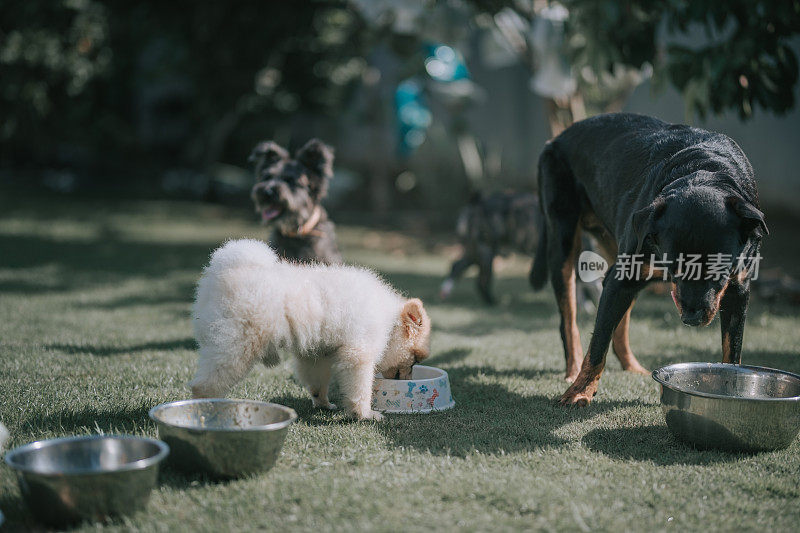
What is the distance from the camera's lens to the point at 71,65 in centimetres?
1636

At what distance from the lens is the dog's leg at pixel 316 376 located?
475 cm

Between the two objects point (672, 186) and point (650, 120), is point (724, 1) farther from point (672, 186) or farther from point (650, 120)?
point (672, 186)

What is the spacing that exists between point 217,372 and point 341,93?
16.7 metres

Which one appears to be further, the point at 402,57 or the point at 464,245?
the point at 402,57

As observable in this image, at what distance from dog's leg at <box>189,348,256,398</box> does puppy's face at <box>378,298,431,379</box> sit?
108cm

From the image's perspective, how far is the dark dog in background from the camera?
29.6ft

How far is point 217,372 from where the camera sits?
13.1ft

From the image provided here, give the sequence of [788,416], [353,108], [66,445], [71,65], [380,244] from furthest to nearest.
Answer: [353,108] < [71,65] < [380,244] < [788,416] < [66,445]

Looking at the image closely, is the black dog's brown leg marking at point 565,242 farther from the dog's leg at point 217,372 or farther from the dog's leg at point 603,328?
the dog's leg at point 217,372

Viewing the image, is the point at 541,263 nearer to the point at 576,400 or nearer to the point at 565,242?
the point at 565,242

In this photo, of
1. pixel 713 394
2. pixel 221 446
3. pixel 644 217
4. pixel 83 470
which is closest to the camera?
pixel 83 470

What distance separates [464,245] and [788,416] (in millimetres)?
5837

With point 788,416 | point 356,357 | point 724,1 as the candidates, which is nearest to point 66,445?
point 356,357

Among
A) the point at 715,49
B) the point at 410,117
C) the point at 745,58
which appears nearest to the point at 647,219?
the point at 745,58
